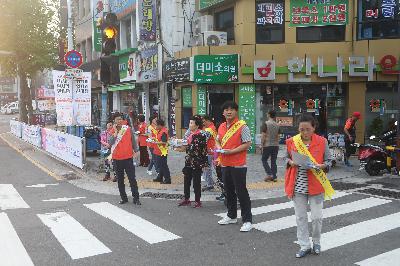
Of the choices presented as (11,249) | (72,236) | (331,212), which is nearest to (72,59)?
(72,236)

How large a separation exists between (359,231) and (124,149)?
4943 millimetres

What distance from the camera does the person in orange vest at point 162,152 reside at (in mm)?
11539

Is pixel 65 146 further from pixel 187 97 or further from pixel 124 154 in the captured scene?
pixel 124 154

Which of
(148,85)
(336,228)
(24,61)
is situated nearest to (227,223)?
(336,228)

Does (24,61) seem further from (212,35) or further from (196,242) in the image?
(196,242)

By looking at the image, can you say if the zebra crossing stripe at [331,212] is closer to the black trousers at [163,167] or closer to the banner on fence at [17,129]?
the black trousers at [163,167]

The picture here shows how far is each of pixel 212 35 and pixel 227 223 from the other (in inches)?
482

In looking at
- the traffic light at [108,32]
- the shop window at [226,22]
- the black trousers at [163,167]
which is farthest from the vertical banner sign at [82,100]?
the shop window at [226,22]

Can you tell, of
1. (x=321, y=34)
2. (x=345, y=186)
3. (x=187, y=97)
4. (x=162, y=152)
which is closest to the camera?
(x=345, y=186)

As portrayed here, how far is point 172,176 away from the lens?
13.1 metres

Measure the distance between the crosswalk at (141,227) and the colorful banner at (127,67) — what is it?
→ 15.2m

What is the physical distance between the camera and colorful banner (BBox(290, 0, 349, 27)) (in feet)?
55.3

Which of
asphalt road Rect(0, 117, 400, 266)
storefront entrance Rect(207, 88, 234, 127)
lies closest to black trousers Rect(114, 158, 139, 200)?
asphalt road Rect(0, 117, 400, 266)

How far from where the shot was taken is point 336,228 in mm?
7383
